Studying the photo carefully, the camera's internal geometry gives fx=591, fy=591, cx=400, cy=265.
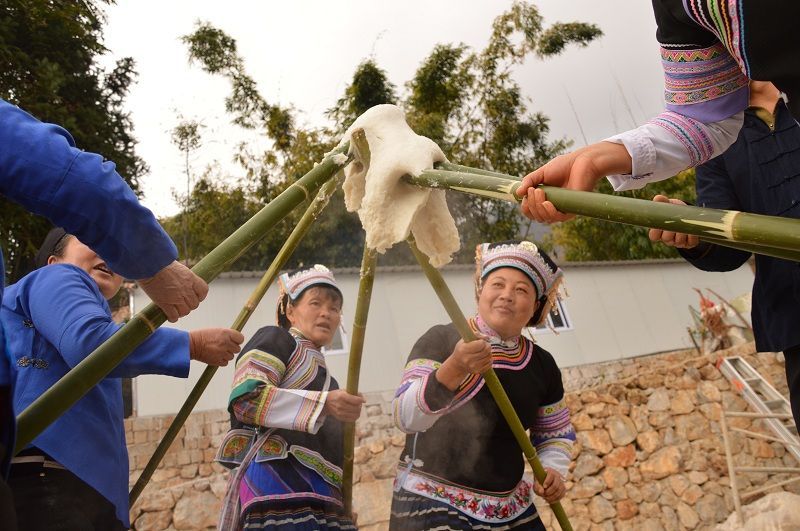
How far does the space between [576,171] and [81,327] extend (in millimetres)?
1545

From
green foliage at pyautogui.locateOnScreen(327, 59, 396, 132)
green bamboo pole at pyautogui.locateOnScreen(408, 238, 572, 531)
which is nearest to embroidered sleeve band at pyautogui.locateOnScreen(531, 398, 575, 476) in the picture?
green bamboo pole at pyautogui.locateOnScreen(408, 238, 572, 531)

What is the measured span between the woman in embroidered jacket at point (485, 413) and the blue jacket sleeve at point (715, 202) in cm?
72

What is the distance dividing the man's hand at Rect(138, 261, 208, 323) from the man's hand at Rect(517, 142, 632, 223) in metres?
0.93

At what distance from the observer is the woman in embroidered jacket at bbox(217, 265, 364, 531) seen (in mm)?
2312

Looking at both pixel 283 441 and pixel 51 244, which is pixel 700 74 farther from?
pixel 51 244

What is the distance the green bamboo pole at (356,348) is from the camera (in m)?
2.62

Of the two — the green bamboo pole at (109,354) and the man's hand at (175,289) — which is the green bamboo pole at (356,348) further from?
the man's hand at (175,289)

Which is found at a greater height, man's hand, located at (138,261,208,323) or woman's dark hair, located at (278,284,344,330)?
woman's dark hair, located at (278,284,344,330)

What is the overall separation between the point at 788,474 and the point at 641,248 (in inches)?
401

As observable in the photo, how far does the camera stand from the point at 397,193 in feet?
6.98

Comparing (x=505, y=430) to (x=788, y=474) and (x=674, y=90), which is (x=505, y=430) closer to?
(x=674, y=90)

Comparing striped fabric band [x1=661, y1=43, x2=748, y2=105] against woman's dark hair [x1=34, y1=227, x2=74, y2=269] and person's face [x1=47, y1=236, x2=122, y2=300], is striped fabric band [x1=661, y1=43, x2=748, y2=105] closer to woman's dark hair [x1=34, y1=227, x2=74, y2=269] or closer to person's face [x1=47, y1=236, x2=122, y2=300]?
person's face [x1=47, y1=236, x2=122, y2=300]

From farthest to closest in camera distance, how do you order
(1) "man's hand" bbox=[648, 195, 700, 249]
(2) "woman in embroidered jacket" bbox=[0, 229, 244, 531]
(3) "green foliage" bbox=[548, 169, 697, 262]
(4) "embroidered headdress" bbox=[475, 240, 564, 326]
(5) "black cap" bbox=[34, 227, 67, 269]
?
(3) "green foliage" bbox=[548, 169, 697, 262]
(4) "embroidered headdress" bbox=[475, 240, 564, 326]
(5) "black cap" bbox=[34, 227, 67, 269]
(1) "man's hand" bbox=[648, 195, 700, 249]
(2) "woman in embroidered jacket" bbox=[0, 229, 244, 531]

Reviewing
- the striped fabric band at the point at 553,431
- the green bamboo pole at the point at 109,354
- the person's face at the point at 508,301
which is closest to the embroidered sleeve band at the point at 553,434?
the striped fabric band at the point at 553,431
